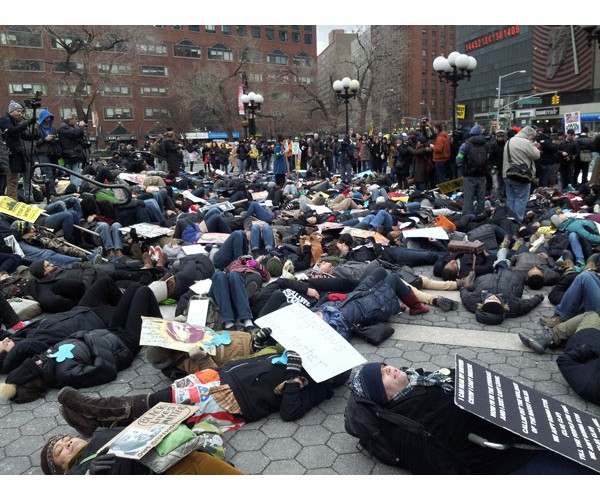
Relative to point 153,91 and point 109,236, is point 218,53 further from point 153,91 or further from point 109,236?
point 109,236

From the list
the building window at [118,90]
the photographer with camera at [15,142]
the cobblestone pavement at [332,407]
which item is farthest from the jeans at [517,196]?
the building window at [118,90]

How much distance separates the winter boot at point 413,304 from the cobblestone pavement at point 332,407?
94mm

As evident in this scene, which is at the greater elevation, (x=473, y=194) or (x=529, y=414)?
(x=473, y=194)

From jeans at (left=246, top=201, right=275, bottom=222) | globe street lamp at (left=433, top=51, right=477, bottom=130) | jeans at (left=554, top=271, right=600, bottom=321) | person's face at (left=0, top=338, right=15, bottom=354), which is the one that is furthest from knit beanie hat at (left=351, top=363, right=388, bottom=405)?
globe street lamp at (left=433, top=51, right=477, bottom=130)

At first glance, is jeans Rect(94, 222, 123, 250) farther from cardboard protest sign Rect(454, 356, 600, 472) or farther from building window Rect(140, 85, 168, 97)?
building window Rect(140, 85, 168, 97)

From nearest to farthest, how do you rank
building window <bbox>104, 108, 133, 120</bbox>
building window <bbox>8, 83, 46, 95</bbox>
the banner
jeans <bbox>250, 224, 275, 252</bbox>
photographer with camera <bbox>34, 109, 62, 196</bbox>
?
the banner < jeans <bbox>250, 224, 275, 252</bbox> < photographer with camera <bbox>34, 109, 62, 196</bbox> < building window <bbox>8, 83, 46, 95</bbox> < building window <bbox>104, 108, 133, 120</bbox>

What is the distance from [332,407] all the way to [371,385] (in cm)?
99

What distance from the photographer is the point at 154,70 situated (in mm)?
75750

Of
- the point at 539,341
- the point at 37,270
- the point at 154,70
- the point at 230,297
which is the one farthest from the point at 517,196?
the point at 154,70

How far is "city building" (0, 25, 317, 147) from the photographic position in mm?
56344

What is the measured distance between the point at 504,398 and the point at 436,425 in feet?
1.58

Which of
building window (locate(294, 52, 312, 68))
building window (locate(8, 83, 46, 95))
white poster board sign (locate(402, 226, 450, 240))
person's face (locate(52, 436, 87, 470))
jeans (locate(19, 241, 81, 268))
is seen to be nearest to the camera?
person's face (locate(52, 436, 87, 470))

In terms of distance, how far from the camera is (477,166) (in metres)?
11.0

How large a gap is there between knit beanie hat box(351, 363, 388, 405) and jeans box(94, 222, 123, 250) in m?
6.71
